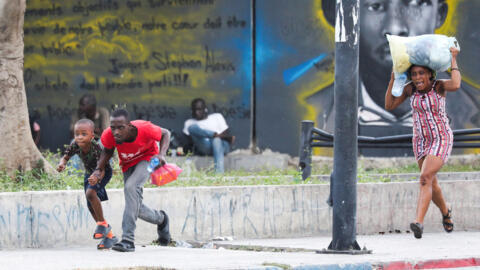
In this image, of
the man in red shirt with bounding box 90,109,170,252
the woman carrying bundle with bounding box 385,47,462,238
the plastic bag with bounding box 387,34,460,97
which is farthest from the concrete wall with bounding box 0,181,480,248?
the plastic bag with bounding box 387,34,460,97

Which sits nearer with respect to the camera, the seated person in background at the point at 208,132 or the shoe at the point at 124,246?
the shoe at the point at 124,246

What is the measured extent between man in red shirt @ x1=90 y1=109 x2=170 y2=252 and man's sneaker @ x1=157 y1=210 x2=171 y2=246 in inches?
24.3

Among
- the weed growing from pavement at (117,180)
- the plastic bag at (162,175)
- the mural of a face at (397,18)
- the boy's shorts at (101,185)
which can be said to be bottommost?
the weed growing from pavement at (117,180)

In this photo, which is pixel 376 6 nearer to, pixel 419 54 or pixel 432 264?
pixel 419 54

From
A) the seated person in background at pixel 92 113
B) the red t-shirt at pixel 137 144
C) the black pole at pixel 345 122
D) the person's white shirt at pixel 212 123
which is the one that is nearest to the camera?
the black pole at pixel 345 122

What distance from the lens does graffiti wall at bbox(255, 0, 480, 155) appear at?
49.1ft

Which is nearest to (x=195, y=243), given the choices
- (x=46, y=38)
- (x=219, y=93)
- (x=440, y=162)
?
(x=440, y=162)

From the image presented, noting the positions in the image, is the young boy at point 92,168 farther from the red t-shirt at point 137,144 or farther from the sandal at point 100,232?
the red t-shirt at point 137,144

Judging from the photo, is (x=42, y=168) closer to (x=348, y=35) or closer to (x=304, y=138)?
(x=304, y=138)

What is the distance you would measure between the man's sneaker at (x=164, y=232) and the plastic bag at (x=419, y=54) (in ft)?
8.14

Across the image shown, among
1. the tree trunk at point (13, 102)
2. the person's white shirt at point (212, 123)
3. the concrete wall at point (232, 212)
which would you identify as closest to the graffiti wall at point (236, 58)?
the person's white shirt at point (212, 123)

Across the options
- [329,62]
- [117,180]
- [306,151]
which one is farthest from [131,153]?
[329,62]

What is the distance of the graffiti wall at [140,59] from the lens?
15.3 meters

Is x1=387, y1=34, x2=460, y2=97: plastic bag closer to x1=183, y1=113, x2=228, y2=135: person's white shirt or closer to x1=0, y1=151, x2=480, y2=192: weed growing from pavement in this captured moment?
x1=0, y1=151, x2=480, y2=192: weed growing from pavement
